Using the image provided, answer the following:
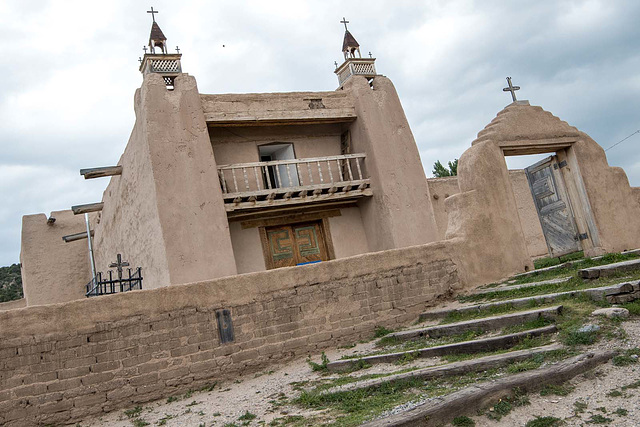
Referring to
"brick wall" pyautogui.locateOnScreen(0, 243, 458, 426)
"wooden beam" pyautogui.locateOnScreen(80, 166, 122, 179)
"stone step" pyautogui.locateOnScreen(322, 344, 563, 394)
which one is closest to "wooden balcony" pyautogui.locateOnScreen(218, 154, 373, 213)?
"wooden beam" pyautogui.locateOnScreen(80, 166, 122, 179)

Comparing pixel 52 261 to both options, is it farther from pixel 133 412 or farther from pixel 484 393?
pixel 484 393

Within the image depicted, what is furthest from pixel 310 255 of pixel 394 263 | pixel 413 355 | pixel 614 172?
pixel 413 355

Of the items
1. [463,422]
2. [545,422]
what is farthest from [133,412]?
[545,422]

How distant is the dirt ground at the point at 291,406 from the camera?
452 centimetres

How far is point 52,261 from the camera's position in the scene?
728 inches

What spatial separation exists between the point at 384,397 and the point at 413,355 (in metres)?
1.29

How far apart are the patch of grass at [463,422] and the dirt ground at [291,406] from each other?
66mm

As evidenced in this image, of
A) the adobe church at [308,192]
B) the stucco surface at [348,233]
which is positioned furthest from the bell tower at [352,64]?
the stucco surface at [348,233]

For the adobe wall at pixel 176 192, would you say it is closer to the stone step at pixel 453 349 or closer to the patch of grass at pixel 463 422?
the stone step at pixel 453 349

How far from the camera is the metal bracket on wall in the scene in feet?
24.6

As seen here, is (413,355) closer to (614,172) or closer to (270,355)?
(270,355)

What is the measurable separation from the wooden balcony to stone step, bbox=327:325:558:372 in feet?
25.1

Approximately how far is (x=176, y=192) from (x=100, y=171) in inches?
140

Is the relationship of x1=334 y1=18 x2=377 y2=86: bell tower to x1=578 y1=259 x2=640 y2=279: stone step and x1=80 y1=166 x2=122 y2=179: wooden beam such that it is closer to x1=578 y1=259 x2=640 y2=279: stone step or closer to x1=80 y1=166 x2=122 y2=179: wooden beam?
x1=80 y1=166 x2=122 y2=179: wooden beam
